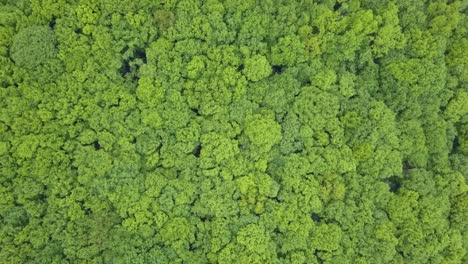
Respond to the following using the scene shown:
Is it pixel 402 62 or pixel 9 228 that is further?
pixel 402 62

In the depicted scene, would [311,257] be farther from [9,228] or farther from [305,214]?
[9,228]

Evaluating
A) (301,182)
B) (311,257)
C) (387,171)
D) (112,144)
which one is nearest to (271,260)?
(311,257)

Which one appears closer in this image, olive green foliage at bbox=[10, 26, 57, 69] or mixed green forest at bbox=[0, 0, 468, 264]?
olive green foliage at bbox=[10, 26, 57, 69]

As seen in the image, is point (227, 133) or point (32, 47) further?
point (227, 133)

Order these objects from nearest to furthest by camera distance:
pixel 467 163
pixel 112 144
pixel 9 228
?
pixel 9 228, pixel 112 144, pixel 467 163

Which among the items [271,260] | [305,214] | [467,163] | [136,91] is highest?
[136,91]

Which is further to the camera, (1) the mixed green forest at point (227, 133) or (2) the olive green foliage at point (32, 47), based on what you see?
(1) the mixed green forest at point (227, 133)

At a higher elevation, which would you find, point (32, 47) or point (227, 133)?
point (32, 47)

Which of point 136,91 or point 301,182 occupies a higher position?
point 136,91
